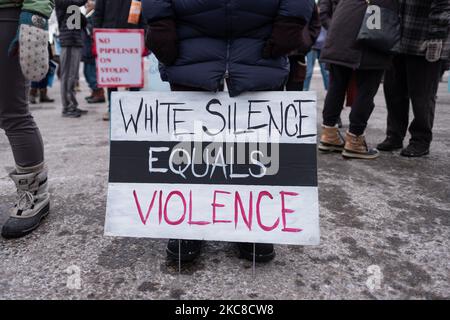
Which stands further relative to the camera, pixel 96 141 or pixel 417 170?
pixel 96 141

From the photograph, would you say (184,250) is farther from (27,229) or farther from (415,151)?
(415,151)

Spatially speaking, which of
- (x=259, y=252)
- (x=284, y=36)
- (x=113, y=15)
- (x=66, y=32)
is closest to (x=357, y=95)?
(x=284, y=36)

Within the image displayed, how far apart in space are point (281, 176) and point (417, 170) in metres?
2.04

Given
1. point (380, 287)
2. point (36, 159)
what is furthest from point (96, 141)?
point (380, 287)

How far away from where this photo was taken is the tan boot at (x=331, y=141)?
3.91 meters

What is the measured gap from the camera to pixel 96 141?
444 cm

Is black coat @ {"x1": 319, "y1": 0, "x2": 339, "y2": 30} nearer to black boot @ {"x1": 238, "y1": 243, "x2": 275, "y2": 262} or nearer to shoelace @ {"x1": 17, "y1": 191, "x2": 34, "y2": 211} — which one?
black boot @ {"x1": 238, "y1": 243, "x2": 275, "y2": 262}

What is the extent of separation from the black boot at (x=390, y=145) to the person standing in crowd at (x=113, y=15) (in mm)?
3087

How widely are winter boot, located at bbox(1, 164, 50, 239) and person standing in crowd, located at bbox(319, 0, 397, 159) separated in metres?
2.55
